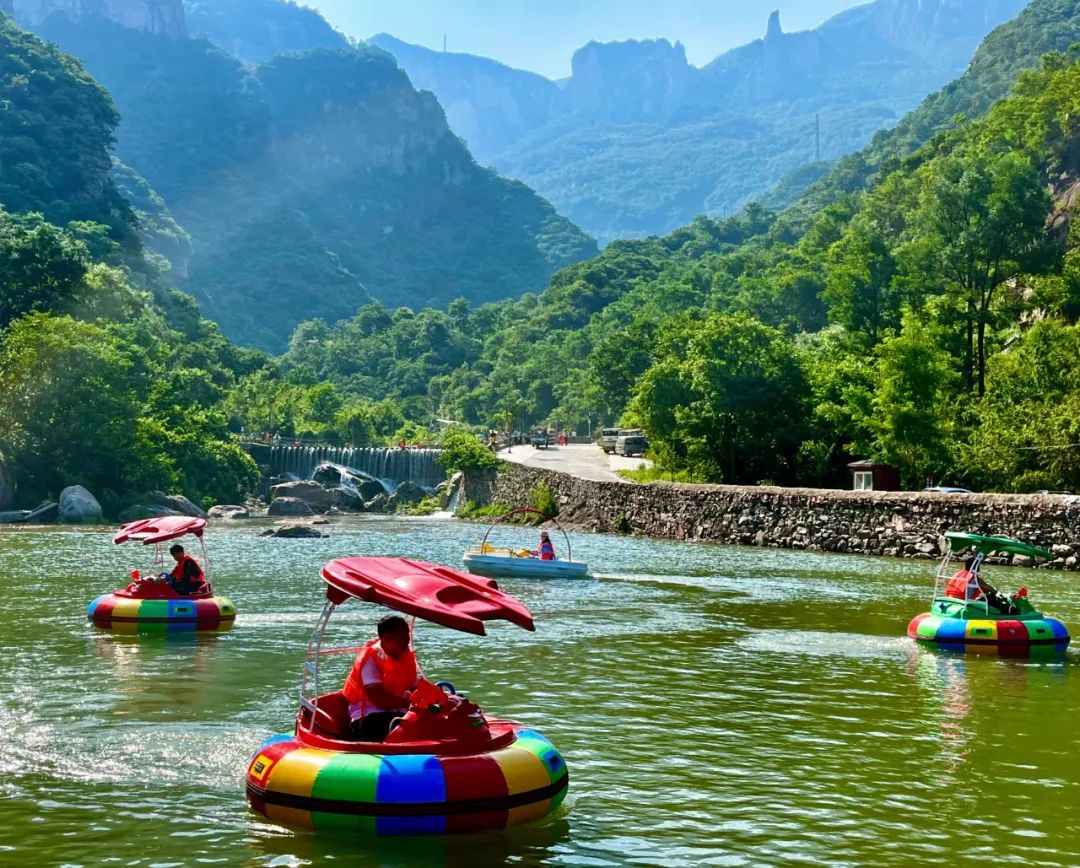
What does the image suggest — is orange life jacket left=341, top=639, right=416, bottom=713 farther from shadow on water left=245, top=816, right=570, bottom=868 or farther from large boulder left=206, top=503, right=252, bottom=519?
large boulder left=206, top=503, right=252, bottom=519

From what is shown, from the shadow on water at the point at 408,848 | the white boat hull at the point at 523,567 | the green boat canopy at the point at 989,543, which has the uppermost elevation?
the green boat canopy at the point at 989,543

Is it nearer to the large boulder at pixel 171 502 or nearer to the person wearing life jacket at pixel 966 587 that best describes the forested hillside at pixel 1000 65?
the large boulder at pixel 171 502

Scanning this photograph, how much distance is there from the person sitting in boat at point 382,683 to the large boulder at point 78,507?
59829 millimetres

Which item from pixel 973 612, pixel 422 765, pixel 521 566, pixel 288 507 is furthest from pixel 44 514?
pixel 422 765

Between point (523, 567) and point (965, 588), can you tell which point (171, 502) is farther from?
point (965, 588)

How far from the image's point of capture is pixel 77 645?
25.1 m

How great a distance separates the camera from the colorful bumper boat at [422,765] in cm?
1259

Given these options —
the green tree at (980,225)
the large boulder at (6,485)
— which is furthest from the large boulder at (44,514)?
the green tree at (980,225)

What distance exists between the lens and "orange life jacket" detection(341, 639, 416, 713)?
13.9 meters

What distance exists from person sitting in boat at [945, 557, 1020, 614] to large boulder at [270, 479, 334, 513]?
6813 centimetres

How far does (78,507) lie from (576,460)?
3401 centimetres

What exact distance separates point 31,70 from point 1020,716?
542 ft

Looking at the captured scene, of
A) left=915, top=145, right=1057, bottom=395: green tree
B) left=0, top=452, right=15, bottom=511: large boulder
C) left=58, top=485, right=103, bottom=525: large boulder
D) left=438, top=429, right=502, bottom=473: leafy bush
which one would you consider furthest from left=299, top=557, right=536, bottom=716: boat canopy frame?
left=438, top=429, right=502, bottom=473: leafy bush

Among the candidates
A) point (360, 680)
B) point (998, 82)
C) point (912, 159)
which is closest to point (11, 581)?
point (360, 680)
